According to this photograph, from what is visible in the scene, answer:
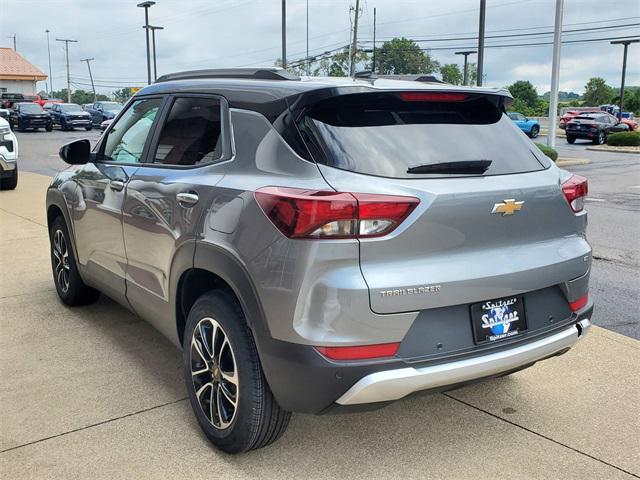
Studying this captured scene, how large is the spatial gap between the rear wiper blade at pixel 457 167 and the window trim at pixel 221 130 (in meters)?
0.92

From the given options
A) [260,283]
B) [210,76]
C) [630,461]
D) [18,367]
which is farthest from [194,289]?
[630,461]

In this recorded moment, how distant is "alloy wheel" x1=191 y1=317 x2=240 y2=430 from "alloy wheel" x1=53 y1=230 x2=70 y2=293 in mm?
2419

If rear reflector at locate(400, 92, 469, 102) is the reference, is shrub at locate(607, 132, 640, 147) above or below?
below

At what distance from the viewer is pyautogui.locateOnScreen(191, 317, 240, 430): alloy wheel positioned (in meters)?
3.04

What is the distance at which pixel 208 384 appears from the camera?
321cm

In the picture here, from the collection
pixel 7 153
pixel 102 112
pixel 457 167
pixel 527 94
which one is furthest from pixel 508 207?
pixel 527 94

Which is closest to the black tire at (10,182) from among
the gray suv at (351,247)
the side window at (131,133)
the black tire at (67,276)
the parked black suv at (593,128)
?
the black tire at (67,276)

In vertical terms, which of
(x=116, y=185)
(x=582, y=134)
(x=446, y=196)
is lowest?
(x=582, y=134)

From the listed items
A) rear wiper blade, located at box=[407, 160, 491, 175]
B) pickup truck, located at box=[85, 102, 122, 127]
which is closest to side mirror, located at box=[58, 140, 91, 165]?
rear wiper blade, located at box=[407, 160, 491, 175]

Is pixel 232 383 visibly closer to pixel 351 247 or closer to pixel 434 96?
pixel 351 247

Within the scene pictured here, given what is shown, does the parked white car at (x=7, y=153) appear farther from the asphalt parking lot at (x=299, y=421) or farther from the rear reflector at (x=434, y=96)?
the rear reflector at (x=434, y=96)

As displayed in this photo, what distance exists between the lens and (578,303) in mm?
3242

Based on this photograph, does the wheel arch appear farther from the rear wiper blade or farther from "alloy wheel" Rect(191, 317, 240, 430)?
the rear wiper blade

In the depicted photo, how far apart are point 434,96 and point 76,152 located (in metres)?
2.73
